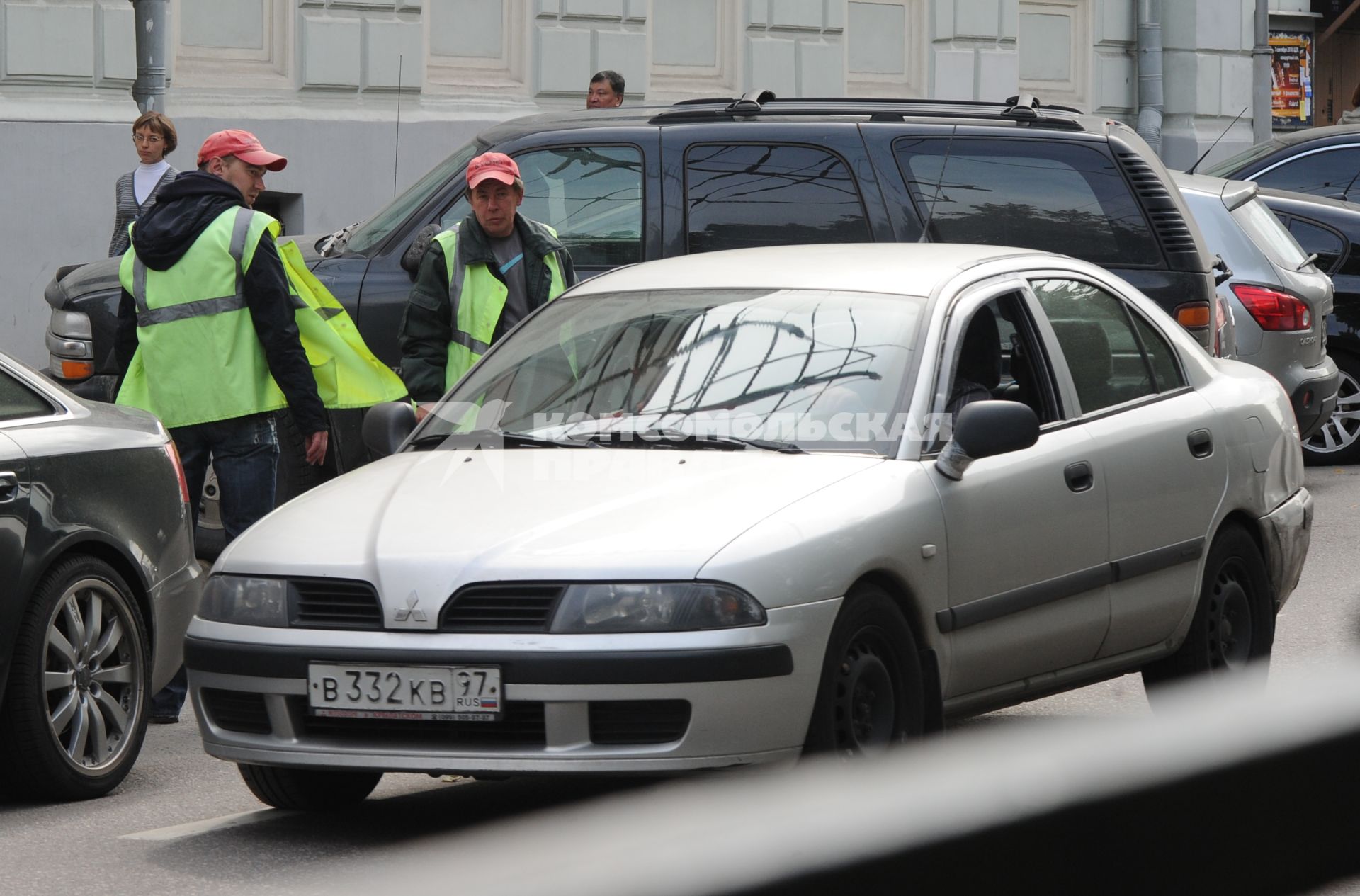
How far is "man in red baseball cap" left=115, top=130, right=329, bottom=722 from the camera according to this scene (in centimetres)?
696

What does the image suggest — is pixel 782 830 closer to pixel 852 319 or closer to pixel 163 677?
pixel 852 319

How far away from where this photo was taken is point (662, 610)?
4469mm

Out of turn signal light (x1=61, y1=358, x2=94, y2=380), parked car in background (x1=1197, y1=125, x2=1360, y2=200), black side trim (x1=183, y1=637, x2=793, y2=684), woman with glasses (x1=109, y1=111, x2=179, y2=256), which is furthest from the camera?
parked car in background (x1=1197, y1=125, x2=1360, y2=200)

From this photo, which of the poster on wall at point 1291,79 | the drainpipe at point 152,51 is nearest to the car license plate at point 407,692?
the drainpipe at point 152,51

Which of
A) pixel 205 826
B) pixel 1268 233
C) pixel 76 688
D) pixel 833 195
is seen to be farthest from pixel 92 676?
pixel 1268 233

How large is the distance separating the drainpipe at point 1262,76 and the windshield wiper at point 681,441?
20572 mm

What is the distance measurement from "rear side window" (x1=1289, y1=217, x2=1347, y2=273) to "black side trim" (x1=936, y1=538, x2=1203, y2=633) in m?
8.10

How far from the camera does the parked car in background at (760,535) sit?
449cm

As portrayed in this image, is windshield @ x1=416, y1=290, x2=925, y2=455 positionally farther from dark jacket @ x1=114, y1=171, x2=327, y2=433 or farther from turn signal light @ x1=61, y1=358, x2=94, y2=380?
turn signal light @ x1=61, y1=358, x2=94, y2=380

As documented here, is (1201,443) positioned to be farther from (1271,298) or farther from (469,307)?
(1271,298)

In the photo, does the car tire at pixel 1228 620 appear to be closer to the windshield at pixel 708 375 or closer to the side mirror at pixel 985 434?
the side mirror at pixel 985 434

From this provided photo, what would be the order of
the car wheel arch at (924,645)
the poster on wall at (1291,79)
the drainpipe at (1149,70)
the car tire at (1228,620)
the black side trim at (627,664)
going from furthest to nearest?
the poster on wall at (1291,79) < the drainpipe at (1149,70) < the car tire at (1228,620) < the car wheel arch at (924,645) < the black side trim at (627,664)

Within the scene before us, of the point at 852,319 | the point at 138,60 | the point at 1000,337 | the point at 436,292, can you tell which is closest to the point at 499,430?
the point at 852,319

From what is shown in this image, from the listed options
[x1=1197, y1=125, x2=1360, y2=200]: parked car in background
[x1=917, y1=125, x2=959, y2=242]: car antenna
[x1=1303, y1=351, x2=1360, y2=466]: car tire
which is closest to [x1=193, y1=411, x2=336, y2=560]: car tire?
[x1=917, y1=125, x2=959, y2=242]: car antenna
